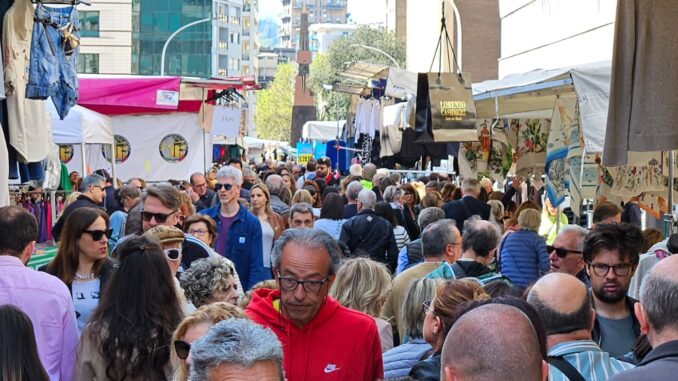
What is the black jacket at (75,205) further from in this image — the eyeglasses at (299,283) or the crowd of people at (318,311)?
the eyeglasses at (299,283)

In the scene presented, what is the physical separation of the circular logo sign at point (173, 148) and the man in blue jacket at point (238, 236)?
12.4 meters

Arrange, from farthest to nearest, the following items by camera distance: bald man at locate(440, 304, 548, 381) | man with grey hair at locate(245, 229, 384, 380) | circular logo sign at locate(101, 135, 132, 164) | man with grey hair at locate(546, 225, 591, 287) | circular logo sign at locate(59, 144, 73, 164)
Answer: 1. circular logo sign at locate(101, 135, 132, 164)
2. circular logo sign at locate(59, 144, 73, 164)
3. man with grey hair at locate(546, 225, 591, 287)
4. man with grey hair at locate(245, 229, 384, 380)
5. bald man at locate(440, 304, 548, 381)

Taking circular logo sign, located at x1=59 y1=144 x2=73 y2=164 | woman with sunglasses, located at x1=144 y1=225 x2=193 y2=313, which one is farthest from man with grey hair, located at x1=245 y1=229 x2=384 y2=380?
circular logo sign, located at x1=59 y1=144 x2=73 y2=164

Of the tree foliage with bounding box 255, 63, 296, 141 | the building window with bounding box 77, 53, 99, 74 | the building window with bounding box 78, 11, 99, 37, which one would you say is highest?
the building window with bounding box 78, 11, 99, 37

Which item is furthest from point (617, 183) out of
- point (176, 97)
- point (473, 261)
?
point (176, 97)

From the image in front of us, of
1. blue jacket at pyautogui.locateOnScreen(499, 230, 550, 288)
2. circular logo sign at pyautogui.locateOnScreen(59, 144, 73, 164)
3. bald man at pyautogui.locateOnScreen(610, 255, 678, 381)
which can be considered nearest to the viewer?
bald man at pyautogui.locateOnScreen(610, 255, 678, 381)

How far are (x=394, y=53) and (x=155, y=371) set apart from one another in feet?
266

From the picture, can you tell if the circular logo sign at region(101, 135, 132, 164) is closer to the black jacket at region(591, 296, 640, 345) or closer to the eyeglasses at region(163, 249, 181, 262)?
the eyeglasses at region(163, 249, 181, 262)

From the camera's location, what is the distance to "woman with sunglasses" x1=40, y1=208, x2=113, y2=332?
7125 millimetres

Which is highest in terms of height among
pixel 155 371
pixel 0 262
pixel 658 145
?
pixel 658 145

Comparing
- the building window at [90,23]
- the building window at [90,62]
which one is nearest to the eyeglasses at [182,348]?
the building window at [90,23]

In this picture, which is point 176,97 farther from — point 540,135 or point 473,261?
point 473,261

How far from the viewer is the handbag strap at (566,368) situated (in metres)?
4.79

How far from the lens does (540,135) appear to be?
15398 mm
